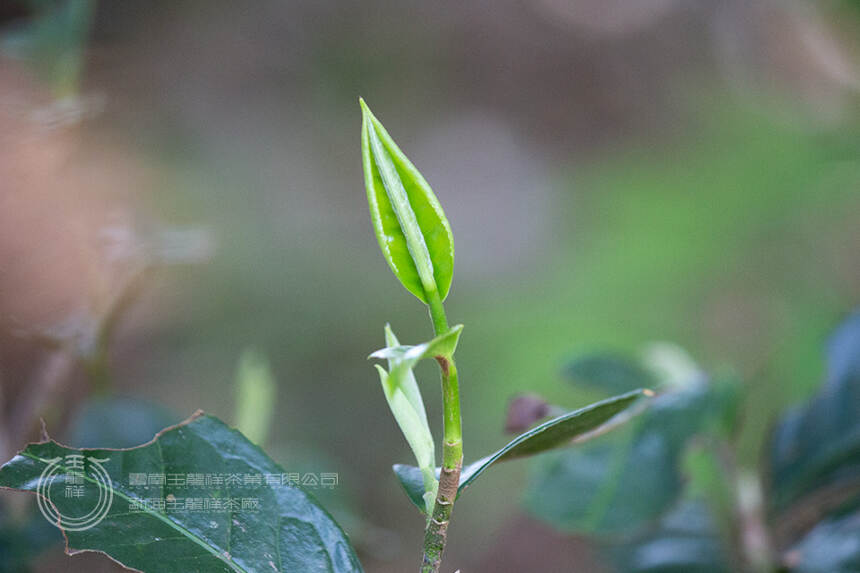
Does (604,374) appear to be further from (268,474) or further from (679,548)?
(268,474)

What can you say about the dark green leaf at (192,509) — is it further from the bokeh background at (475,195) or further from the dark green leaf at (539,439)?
the bokeh background at (475,195)

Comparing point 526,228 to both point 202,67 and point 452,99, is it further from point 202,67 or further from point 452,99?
point 202,67

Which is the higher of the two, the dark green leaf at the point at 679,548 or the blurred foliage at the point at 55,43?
the blurred foliage at the point at 55,43

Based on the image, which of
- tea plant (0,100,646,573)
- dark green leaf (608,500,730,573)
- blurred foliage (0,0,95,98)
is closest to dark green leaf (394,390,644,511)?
tea plant (0,100,646,573)

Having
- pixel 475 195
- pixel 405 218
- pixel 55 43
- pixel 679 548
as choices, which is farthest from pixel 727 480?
pixel 475 195

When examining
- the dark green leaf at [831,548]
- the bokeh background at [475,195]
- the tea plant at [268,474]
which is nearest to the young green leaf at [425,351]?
the tea plant at [268,474]

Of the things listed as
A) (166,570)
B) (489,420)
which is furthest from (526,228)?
(166,570)

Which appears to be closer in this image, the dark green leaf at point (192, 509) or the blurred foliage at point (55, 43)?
the dark green leaf at point (192, 509)
